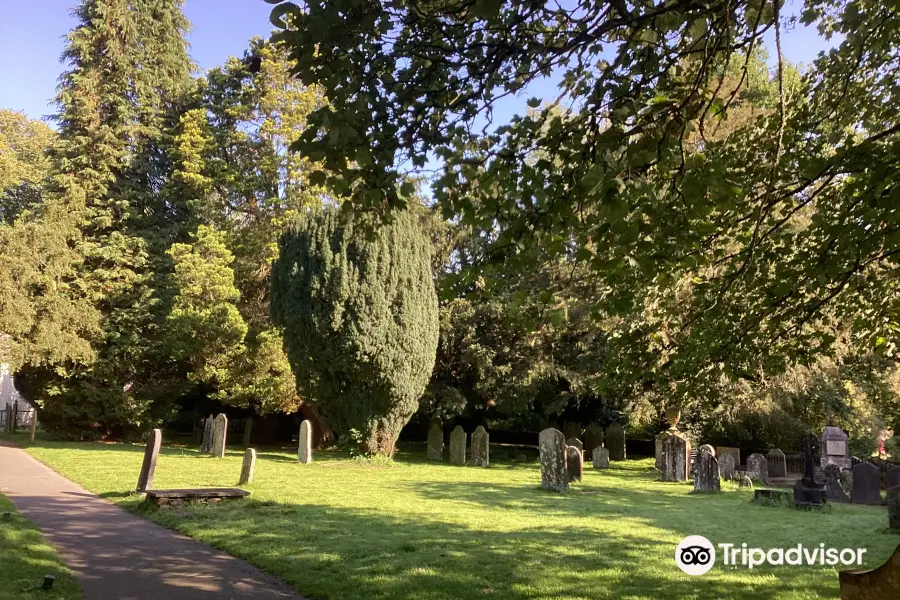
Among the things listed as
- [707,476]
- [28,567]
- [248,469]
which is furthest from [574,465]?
[28,567]

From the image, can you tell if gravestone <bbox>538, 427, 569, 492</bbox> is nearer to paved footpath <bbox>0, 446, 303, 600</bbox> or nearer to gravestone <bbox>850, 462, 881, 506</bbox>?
gravestone <bbox>850, 462, 881, 506</bbox>

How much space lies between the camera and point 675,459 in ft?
57.8

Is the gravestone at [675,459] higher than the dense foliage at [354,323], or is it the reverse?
the dense foliage at [354,323]

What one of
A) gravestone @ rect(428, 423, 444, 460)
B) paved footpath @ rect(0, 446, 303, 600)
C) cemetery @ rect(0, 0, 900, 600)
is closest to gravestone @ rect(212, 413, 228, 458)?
Answer: cemetery @ rect(0, 0, 900, 600)

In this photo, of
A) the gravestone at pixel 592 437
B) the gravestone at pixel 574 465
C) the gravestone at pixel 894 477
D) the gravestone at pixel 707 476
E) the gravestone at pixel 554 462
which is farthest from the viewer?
the gravestone at pixel 592 437

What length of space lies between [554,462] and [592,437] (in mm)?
12299

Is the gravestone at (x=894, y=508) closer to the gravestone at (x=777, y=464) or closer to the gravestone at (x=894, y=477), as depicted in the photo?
the gravestone at (x=894, y=477)

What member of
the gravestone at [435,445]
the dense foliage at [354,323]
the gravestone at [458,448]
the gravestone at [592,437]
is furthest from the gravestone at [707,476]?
the gravestone at [435,445]

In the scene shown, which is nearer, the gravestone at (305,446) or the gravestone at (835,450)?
the gravestone at (835,450)

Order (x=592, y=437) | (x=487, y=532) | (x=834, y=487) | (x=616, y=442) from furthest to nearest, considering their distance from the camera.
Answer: (x=592, y=437), (x=616, y=442), (x=834, y=487), (x=487, y=532)

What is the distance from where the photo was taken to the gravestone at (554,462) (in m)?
Answer: 13.9

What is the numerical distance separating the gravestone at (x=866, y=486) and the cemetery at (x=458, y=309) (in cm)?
6

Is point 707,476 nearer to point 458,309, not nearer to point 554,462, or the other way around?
point 554,462

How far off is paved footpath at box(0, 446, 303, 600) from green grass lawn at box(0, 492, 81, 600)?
138mm
